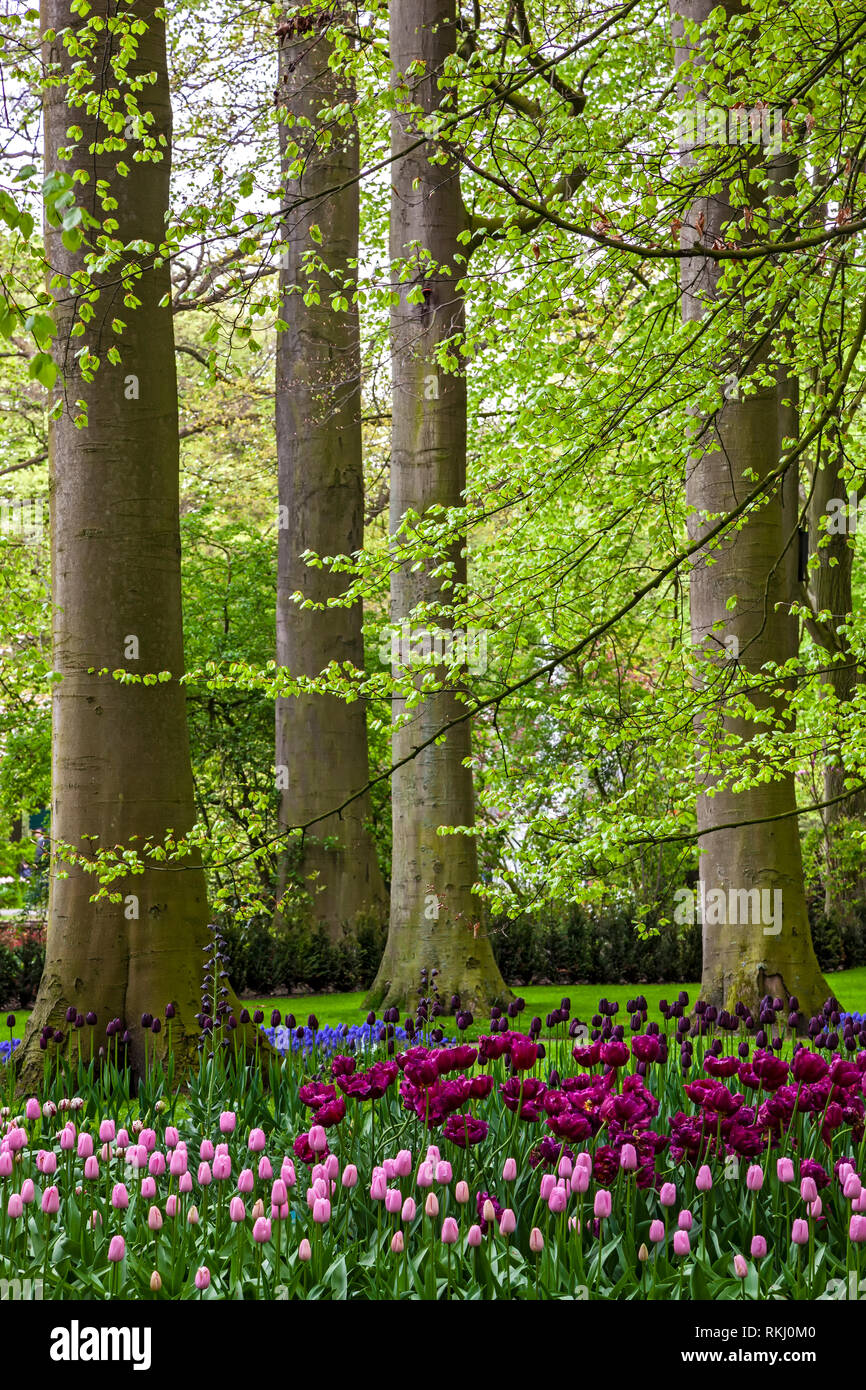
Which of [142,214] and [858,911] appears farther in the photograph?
[858,911]

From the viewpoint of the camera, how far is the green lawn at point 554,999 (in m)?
10.5

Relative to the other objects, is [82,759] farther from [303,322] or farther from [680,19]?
[303,322]

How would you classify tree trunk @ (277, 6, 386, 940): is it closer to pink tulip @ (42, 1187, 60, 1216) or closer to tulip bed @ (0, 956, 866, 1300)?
tulip bed @ (0, 956, 866, 1300)

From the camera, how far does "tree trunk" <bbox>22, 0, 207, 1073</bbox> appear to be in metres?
6.26

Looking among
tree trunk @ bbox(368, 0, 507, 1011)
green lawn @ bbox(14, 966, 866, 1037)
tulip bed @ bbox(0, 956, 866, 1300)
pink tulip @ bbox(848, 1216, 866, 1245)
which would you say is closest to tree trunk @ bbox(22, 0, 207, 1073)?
tulip bed @ bbox(0, 956, 866, 1300)

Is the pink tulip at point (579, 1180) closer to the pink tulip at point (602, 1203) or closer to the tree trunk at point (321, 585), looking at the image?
the pink tulip at point (602, 1203)

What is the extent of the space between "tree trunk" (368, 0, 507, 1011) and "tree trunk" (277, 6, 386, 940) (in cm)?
316

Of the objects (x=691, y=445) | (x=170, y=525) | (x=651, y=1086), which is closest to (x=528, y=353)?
(x=691, y=445)

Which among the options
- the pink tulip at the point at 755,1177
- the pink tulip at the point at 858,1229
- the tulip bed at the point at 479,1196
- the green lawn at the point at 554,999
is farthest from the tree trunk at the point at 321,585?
the pink tulip at the point at 858,1229

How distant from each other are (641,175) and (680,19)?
140 inches

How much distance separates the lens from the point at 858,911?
1511 cm

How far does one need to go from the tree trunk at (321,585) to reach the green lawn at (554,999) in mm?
1570

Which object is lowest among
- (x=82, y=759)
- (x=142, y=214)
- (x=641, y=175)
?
(x=82, y=759)
